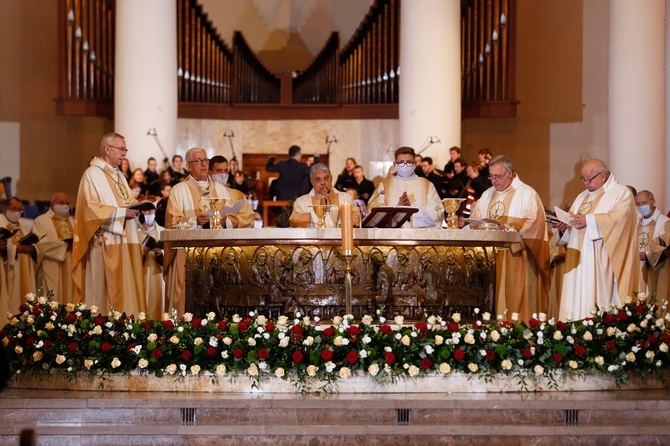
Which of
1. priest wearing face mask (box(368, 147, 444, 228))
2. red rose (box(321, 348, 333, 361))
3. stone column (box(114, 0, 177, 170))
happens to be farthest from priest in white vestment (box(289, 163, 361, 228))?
stone column (box(114, 0, 177, 170))

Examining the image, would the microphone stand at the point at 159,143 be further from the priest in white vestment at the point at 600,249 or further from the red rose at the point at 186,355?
the red rose at the point at 186,355

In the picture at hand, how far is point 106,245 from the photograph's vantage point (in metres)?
10.3

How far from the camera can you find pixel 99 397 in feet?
24.4

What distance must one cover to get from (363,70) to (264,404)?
11399 mm

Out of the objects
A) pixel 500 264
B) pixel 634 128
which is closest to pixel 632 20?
pixel 634 128

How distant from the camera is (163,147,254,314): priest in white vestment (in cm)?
982

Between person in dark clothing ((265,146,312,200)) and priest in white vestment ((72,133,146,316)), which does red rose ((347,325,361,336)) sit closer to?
priest in white vestment ((72,133,146,316))

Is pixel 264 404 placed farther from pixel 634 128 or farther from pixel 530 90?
pixel 530 90

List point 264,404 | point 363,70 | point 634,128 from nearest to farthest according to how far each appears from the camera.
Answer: point 264,404 < point 634,128 < point 363,70

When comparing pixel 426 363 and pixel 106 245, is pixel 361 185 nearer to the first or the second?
pixel 106 245

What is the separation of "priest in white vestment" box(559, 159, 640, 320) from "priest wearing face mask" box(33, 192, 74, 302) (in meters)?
5.63

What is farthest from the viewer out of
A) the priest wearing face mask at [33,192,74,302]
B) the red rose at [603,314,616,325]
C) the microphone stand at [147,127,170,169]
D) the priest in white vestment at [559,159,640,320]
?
the microphone stand at [147,127,170,169]

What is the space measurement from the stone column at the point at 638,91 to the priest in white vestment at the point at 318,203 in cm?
565

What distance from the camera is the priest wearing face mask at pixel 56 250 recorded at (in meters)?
12.6
